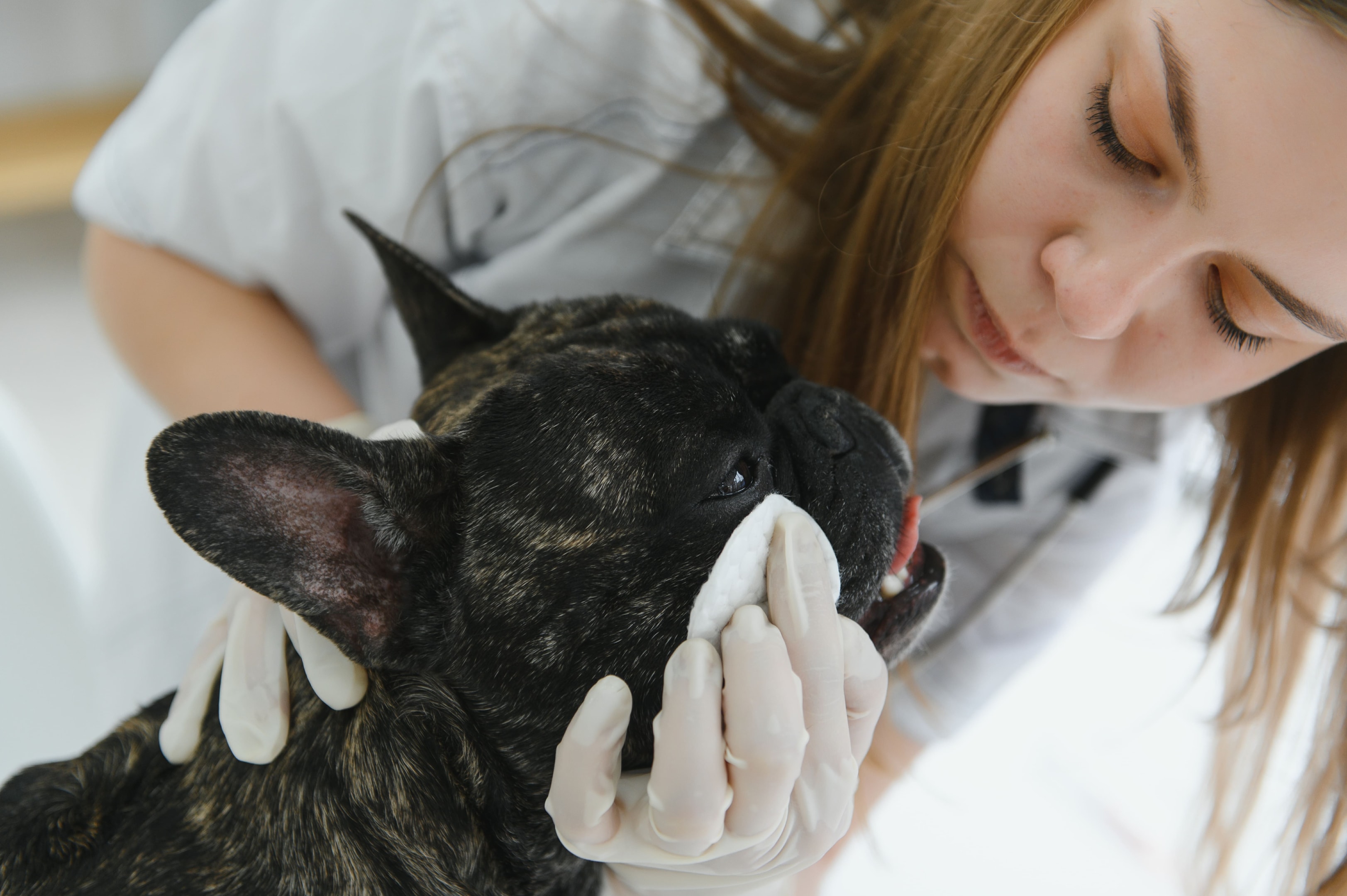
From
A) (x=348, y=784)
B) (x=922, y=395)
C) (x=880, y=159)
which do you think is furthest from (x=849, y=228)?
(x=348, y=784)

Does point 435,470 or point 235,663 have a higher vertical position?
point 435,470

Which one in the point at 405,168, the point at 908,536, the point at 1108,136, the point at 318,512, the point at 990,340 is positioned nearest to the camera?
the point at 318,512

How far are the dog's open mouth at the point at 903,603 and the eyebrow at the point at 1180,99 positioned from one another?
0.40m

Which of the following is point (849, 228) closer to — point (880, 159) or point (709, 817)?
point (880, 159)

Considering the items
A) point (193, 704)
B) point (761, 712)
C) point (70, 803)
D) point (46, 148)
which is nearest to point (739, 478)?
point (761, 712)

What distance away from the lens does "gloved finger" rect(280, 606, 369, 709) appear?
798mm

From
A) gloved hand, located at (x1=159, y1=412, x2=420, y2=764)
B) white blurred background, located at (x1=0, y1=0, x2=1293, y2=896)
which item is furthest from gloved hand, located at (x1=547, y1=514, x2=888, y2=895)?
white blurred background, located at (x1=0, y1=0, x2=1293, y2=896)

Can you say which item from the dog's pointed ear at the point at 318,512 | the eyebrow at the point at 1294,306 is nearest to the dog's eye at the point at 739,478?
the dog's pointed ear at the point at 318,512

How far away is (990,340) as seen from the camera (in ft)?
3.39

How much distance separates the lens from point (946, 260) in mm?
1021

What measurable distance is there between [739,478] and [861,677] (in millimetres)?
228

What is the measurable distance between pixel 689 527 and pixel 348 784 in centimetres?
38

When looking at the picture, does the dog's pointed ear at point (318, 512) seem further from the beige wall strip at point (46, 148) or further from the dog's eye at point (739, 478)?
the beige wall strip at point (46, 148)

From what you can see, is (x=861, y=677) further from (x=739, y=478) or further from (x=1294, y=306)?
(x=1294, y=306)
